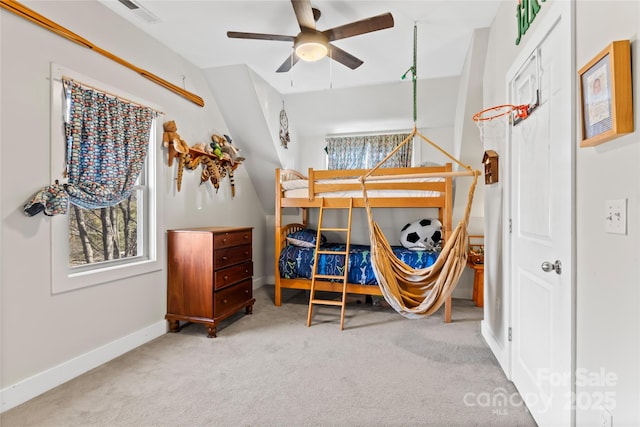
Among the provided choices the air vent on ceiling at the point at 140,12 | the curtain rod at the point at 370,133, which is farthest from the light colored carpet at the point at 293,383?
the curtain rod at the point at 370,133

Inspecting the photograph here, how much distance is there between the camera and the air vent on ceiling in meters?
2.31

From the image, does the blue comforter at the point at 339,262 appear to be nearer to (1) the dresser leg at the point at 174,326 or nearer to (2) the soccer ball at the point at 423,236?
(2) the soccer ball at the point at 423,236

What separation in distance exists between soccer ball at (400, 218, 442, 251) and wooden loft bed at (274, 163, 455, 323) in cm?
37

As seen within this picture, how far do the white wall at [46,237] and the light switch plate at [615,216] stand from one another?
2.76m

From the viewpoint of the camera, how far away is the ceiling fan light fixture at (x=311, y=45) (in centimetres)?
218

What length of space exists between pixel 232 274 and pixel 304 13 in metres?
2.23

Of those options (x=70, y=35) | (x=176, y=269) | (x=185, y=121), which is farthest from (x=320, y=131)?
(x=70, y=35)

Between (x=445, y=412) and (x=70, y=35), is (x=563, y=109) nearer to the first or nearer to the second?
(x=445, y=412)

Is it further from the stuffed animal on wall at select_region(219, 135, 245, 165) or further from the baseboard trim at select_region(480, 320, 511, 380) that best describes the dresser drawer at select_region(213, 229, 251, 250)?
the baseboard trim at select_region(480, 320, 511, 380)

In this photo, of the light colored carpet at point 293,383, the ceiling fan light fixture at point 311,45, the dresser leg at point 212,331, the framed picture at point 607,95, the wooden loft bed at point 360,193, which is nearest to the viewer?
the framed picture at point 607,95

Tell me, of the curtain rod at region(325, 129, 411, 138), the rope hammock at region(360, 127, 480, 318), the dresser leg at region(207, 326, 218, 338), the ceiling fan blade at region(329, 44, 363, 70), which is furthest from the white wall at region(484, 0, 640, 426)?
the curtain rod at region(325, 129, 411, 138)

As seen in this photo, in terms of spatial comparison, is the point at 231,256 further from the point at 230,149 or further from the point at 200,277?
the point at 230,149

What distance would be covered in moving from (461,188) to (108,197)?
138 inches

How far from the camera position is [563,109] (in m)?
1.36
